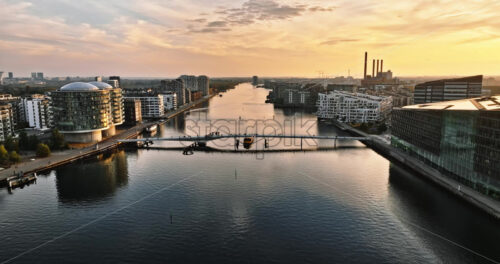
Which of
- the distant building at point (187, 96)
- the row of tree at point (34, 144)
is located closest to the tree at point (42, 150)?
the row of tree at point (34, 144)

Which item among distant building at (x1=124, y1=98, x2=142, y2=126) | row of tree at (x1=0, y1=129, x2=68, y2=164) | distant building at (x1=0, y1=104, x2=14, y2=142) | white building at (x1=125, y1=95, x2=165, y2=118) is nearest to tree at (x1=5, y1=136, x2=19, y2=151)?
row of tree at (x1=0, y1=129, x2=68, y2=164)

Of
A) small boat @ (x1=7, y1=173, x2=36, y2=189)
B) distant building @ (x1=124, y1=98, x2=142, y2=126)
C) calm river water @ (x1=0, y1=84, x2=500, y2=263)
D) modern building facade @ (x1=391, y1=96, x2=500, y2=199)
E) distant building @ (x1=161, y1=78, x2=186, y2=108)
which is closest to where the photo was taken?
calm river water @ (x1=0, y1=84, x2=500, y2=263)

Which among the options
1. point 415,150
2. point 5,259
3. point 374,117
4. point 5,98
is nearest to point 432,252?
point 415,150

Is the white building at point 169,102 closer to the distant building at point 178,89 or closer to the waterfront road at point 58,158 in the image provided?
the distant building at point 178,89

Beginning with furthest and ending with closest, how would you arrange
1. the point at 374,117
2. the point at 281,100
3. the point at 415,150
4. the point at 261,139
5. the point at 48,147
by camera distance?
1. the point at 281,100
2. the point at 374,117
3. the point at 261,139
4. the point at 48,147
5. the point at 415,150

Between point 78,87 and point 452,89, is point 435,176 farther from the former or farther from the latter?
point 78,87

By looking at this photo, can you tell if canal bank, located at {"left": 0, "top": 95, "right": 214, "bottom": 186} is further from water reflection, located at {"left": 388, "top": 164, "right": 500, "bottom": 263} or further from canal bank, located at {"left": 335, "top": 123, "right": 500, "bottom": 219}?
canal bank, located at {"left": 335, "top": 123, "right": 500, "bottom": 219}

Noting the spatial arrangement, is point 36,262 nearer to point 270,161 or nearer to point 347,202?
point 347,202
